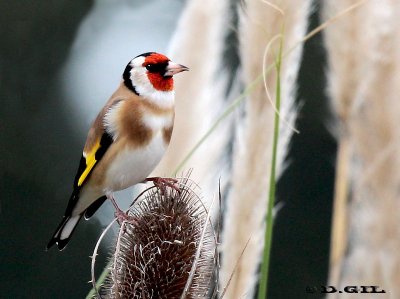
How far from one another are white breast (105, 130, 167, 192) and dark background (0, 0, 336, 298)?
1.77 feet

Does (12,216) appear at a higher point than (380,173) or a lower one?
lower

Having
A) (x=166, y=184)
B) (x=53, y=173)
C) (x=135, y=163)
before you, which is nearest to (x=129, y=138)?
(x=135, y=163)

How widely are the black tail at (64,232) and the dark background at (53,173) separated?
44 cm

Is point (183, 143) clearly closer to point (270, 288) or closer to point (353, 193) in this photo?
point (353, 193)

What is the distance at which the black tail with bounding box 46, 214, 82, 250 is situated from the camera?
1.09 metres

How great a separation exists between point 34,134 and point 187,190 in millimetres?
954

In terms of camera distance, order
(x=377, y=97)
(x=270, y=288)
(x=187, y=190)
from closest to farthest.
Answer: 1. (x=187, y=190)
2. (x=377, y=97)
3. (x=270, y=288)

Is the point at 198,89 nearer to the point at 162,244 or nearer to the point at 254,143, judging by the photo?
the point at 254,143

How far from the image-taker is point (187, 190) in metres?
0.89

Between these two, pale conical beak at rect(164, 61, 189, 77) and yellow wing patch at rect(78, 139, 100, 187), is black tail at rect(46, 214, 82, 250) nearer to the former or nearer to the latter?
yellow wing patch at rect(78, 139, 100, 187)

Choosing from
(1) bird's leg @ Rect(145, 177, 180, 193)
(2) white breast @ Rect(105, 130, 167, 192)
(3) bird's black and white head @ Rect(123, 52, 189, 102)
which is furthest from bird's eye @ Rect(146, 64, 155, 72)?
(1) bird's leg @ Rect(145, 177, 180, 193)

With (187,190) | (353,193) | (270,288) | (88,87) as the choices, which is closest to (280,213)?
(270,288)

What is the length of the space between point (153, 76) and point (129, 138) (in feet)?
0.34

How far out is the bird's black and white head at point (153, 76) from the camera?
1.08 m
